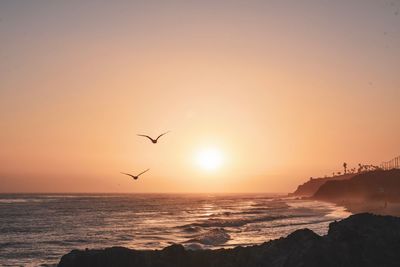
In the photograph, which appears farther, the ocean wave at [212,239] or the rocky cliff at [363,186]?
the rocky cliff at [363,186]

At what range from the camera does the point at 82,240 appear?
144 feet

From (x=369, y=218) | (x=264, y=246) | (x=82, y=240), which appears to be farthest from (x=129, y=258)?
(x=82, y=240)

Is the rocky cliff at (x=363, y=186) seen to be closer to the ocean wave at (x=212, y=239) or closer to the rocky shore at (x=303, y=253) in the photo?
the ocean wave at (x=212, y=239)

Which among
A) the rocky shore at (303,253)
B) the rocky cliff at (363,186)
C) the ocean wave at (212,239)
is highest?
the rocky cliff at (363,186)

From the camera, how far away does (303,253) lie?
13.4 meters

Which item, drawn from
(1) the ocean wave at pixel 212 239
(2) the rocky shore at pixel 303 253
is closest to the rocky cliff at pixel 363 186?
(1) the ocean wave at pixel 212 239

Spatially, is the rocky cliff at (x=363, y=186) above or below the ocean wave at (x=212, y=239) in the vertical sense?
above

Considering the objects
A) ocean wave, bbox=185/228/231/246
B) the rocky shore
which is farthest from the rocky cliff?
the rocky shore

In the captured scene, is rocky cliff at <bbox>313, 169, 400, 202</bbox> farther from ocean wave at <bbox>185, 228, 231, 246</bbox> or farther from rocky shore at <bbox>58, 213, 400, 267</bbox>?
rocky shore at <bbox>58, 213, 400, 267</bbox>

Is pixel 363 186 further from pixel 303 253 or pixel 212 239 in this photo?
pixel 303 253

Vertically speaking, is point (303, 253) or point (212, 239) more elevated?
point (303, 253)

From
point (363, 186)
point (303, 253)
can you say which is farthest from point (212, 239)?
point (363, 186)

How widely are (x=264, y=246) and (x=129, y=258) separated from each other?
4677 millimetres

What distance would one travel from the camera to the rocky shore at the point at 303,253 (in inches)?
523
